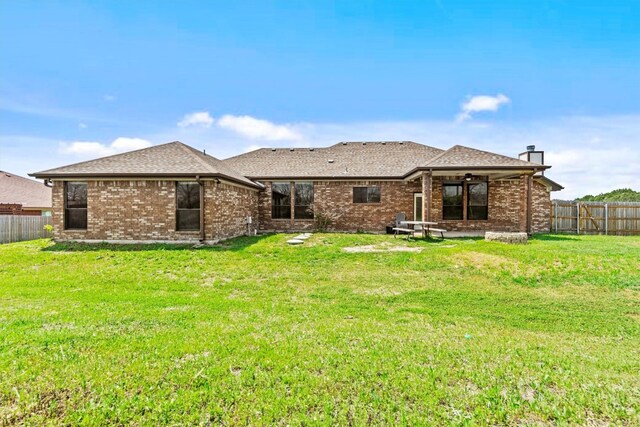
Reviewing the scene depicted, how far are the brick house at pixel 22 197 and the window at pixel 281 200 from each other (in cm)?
1655

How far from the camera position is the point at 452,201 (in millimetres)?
15703

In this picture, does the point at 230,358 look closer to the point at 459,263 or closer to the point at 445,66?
the point at 459,263

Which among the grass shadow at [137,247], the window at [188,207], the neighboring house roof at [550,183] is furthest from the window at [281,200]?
the neighboring house roof at [550,183]

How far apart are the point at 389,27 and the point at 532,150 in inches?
512

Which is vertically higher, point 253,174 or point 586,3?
point 586,3

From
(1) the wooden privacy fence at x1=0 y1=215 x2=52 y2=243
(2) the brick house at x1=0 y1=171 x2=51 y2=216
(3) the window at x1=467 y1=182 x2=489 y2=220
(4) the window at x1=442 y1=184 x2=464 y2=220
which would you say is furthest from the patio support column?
(2) the brick house at x1=0 y1=171 x2=51 y2=216

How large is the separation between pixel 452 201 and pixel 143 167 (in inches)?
551

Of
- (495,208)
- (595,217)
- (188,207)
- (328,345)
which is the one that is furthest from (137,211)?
(595,217)

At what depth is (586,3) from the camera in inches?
346

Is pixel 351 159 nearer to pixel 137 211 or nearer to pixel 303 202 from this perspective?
pixel 303 202

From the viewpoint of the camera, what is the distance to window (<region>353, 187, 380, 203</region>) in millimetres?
16969

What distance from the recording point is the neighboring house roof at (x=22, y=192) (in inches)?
853

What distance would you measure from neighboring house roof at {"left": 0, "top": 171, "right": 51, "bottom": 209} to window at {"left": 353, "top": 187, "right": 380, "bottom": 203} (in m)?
22.1

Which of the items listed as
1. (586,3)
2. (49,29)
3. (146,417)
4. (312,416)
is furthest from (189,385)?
(586,3)
